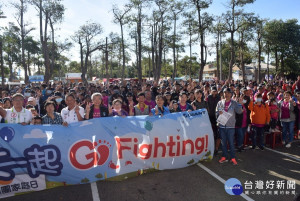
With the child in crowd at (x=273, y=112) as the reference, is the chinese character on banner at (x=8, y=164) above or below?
below

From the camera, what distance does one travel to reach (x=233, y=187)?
4.37m

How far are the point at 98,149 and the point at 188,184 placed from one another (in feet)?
6.30

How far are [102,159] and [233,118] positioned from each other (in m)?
3.21

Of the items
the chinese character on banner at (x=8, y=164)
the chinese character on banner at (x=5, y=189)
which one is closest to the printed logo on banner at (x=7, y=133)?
the chinese character on banner at (x=8, y=164)

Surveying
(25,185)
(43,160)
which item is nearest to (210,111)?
(43,160)

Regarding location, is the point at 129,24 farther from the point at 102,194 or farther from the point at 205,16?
the point at 102,194

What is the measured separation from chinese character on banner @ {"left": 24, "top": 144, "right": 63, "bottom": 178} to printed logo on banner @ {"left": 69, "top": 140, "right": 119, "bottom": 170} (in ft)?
0.87

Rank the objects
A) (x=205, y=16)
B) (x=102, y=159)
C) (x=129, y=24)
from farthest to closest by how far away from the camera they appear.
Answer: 1. (x=129, y=24)
2. (x=205, y=16)
3. (x=102, y=159)

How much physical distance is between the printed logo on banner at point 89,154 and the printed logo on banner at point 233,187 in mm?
2204

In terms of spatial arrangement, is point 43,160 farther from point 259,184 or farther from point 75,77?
point 75,77

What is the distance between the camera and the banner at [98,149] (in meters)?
4.03

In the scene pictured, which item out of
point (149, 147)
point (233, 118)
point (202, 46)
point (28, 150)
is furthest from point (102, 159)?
point (202, 46)

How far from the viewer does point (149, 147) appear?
4.79 meters

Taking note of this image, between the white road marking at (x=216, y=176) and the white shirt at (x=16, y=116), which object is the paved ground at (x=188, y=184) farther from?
the white shirt at (x=16, y=116)
